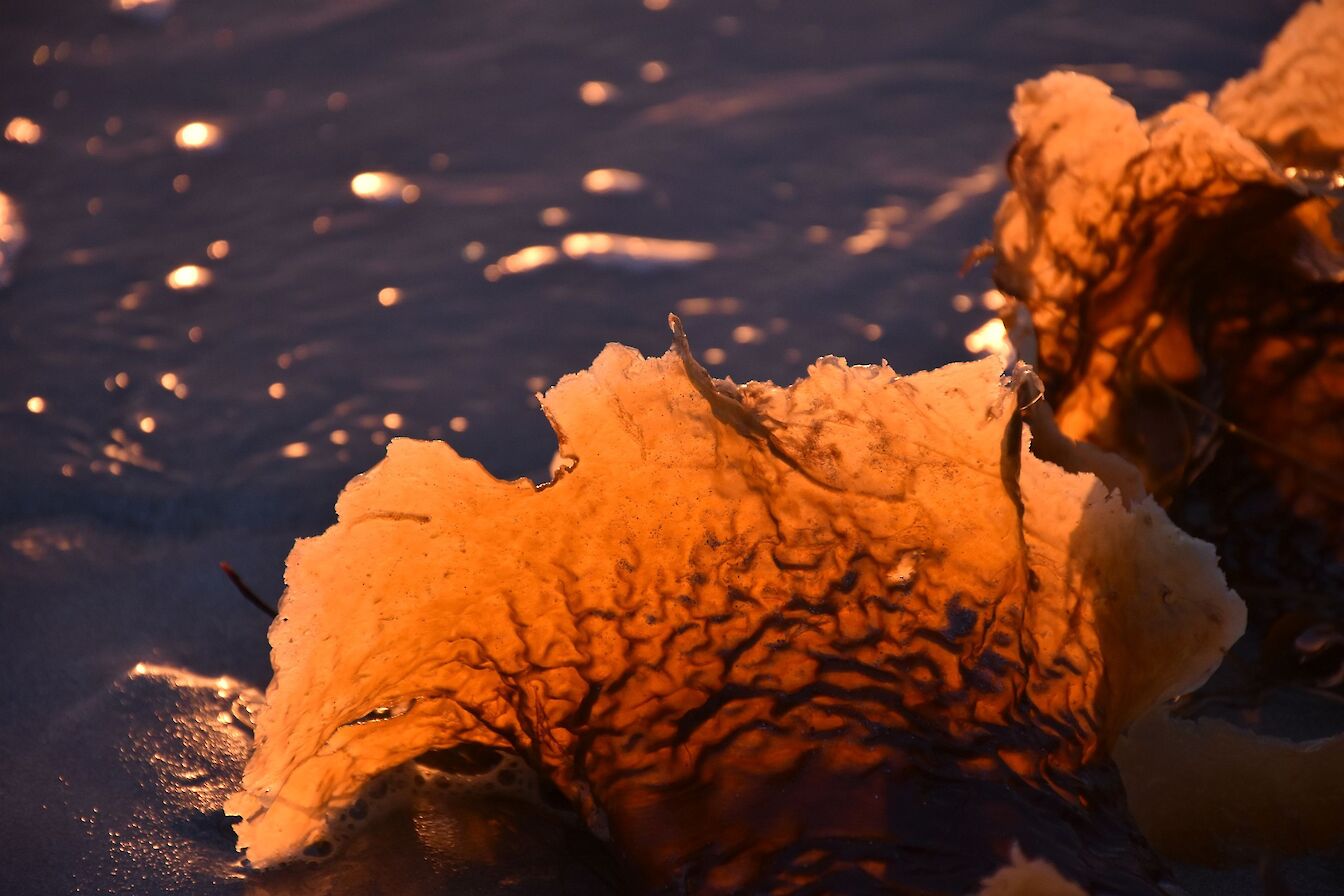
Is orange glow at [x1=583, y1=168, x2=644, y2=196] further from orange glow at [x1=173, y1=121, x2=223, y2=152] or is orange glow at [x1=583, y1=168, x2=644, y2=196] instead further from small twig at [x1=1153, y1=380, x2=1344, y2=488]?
small twig at [x1=1153, y1=380, x2=1344, y2=488]

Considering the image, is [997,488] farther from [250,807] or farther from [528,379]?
[528,379]

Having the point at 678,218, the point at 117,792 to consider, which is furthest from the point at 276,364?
the point at 117,792

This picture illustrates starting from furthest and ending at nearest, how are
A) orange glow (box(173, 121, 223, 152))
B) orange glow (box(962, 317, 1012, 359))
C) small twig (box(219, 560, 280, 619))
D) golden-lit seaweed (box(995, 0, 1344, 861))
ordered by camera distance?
orange glow (box(173, 121, 223, 152)), orange glow (box(962, 317, 1012, 359)), small twig (box(219, 560, 280, 619)), golden-lit seaweed (box(995, 0, 1344, 861))

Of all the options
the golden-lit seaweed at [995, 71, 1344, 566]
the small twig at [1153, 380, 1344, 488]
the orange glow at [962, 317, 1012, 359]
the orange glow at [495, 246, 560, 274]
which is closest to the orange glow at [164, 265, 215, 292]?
the orange glow at [495, 246, 560, 274]

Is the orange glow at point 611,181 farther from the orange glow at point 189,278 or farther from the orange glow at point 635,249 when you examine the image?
the orange glow at point 189,278

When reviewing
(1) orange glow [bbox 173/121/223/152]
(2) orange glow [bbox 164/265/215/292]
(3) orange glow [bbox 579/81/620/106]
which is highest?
(3) orange glow [bbox 579/81/620/106]

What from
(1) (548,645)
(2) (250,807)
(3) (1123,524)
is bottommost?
(2) (250,807)

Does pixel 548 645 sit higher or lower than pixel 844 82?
higher
